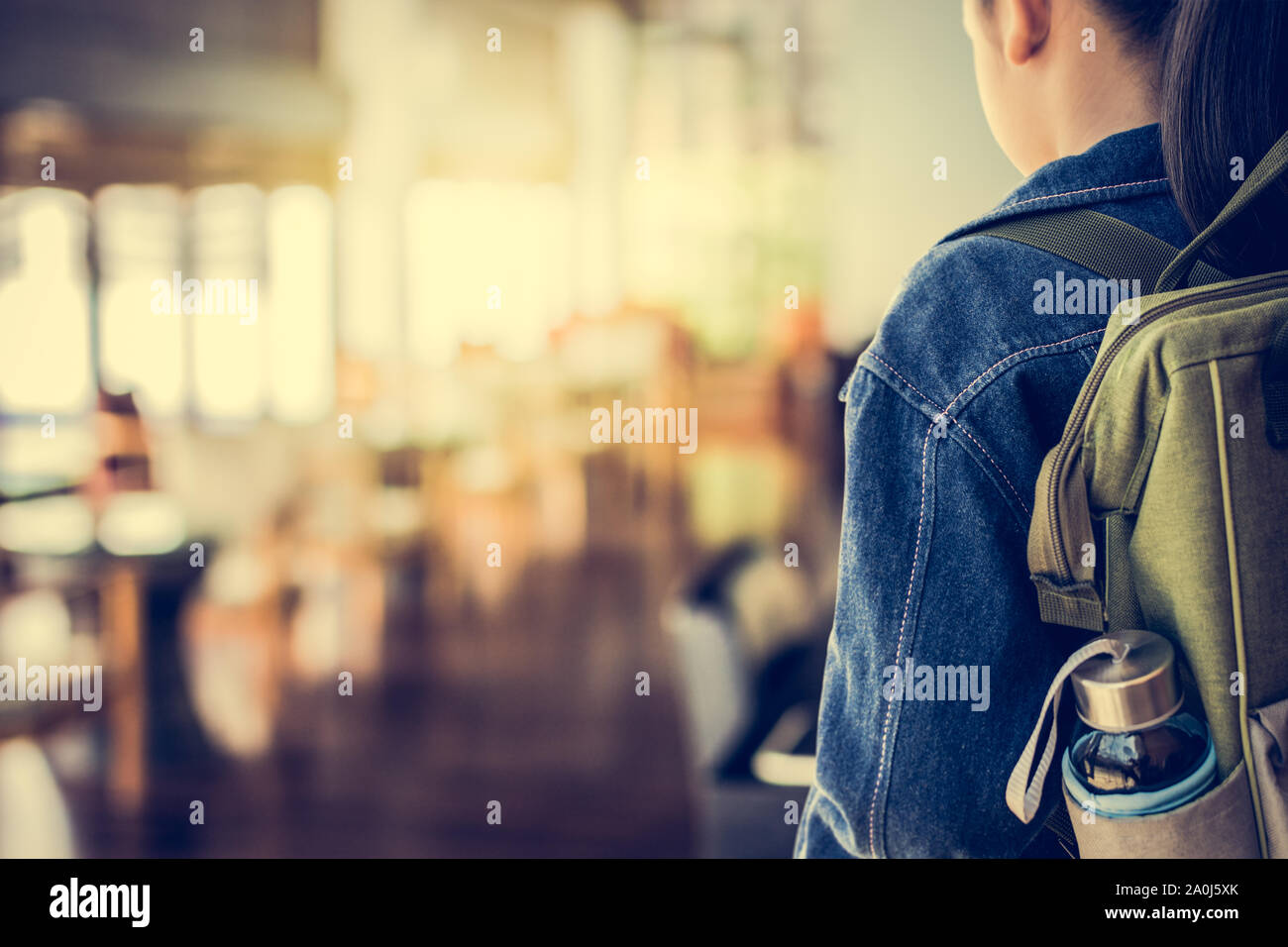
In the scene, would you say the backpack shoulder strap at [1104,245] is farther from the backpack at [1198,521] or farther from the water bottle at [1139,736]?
the water bottle at [1139,736]

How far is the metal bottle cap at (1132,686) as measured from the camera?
0.59 meters

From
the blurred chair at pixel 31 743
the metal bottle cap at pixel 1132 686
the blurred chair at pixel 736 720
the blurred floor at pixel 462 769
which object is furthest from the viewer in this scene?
the blurred floor at pixel 462 769

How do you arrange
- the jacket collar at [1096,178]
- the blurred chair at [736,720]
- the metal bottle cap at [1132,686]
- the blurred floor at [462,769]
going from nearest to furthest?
the metal bottle cap at [1132,686], the jacket collar at [1096,178], the blurred chair at [736,720], the blurred floor at [462,769]

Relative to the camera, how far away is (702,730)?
5.72 feet

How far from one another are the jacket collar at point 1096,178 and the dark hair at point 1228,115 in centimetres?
5

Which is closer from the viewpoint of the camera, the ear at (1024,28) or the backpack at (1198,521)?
the backpack at (1198,521)

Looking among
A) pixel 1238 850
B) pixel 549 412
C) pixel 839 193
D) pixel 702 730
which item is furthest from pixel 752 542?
pixel 839 193

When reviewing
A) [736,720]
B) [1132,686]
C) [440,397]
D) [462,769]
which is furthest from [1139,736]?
[440,397]

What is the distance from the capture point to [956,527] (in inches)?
26.9

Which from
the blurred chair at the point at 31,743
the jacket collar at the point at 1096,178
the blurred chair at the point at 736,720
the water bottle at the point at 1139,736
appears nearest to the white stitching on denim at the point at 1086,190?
the jacket collar at the point at 1096,178

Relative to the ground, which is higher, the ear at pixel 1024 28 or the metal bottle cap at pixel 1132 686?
the ear at pixel 1024 28

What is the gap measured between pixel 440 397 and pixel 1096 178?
23.3 ft

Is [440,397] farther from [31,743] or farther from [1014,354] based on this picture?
[1014,354]
